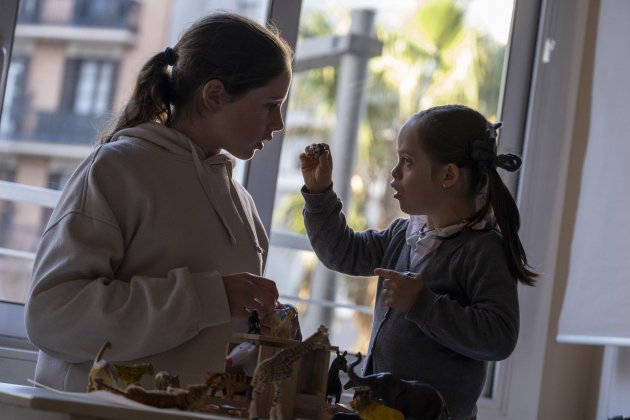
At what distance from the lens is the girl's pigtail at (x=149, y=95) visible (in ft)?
5.24

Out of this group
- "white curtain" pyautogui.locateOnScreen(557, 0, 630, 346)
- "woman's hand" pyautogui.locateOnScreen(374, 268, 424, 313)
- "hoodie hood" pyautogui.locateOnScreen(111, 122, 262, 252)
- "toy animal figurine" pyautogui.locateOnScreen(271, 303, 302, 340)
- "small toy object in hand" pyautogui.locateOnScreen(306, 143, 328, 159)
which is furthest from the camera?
"white curtain" pyautogui.locateOnScreen(557, 0, 630, 346)

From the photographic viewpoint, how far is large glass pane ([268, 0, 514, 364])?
2.25 m

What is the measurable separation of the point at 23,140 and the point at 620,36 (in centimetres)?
141

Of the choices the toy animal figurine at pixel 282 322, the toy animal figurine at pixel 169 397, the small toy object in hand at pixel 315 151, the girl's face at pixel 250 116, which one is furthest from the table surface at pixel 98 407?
the small toy object in hand at pixel 315 151

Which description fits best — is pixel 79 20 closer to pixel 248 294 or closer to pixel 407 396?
pixel 248 294

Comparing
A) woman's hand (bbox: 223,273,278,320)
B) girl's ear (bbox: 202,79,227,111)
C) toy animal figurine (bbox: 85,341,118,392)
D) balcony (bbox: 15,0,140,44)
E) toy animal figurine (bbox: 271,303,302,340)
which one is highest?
balcony (bbox: 15,0,140,44)

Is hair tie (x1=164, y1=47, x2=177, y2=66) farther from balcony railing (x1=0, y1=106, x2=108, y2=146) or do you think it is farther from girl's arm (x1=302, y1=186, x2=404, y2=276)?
balcony railing (x1=0, y1=106, x2=108, y2=146)

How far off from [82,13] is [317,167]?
2.54ft

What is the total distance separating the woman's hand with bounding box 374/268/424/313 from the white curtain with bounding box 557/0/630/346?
77 cm

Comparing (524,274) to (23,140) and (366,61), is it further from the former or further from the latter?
(23,140)

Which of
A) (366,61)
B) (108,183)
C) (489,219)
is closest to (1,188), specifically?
(108,183)

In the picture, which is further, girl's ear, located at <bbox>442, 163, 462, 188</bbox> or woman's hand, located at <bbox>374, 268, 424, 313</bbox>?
girl's ear, located at <bbox>442, 163, 462, 188</bbox>

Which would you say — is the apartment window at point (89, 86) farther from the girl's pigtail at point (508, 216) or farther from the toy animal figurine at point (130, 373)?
the toy animal figurine at point (130, 373)

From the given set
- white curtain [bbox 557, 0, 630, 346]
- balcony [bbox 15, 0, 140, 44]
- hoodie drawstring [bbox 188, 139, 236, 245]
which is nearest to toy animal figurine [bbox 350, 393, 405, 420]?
hoodie drawstring [bbox 188, 139, 236, 245]
